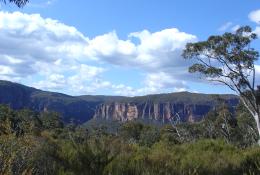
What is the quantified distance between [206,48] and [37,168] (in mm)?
22904

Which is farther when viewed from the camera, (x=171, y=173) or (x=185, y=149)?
(x=185, y=149)

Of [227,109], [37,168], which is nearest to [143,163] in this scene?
[37,168]

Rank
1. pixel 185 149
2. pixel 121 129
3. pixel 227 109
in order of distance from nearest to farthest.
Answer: pixel 185 149 → pixel 227 109 → pixel 121 129

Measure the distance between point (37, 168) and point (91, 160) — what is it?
1243 mm

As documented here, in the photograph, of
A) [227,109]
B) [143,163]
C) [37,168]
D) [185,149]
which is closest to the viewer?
[37,168]

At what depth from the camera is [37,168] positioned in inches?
323

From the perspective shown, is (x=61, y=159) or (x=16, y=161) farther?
(x=61, y=159)

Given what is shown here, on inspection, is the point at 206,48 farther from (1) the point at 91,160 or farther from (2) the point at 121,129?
(2) the point at 121,129

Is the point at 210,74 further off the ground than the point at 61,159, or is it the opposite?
the point at 210,74

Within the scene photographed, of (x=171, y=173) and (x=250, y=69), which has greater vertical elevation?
(x=250, y=69)

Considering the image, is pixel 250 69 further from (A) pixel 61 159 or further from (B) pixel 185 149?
(A) pixel 61 159

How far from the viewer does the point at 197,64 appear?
29578 millimetres

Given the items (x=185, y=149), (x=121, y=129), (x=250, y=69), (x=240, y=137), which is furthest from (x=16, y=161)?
(x=121, y=129)

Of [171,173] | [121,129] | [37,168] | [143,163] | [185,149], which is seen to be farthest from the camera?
[121,129]
